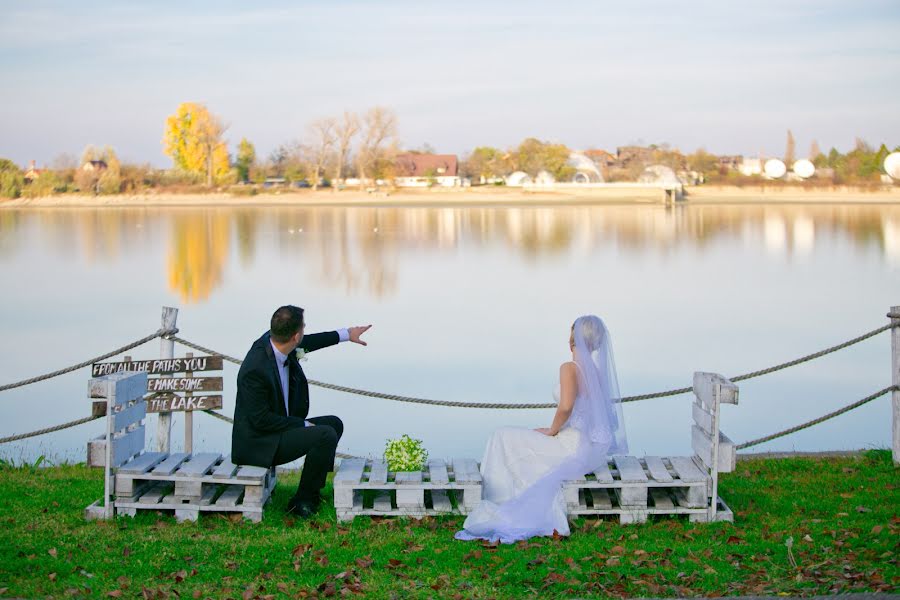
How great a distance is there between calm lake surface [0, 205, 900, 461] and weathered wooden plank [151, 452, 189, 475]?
13.2 feet

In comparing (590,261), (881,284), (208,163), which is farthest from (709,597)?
(208,163)

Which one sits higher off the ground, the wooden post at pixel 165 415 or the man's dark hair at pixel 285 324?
the man's dark hair at pixel 285 324

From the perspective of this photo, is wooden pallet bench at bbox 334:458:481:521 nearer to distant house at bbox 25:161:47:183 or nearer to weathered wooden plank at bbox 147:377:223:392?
weathered wooden plank at bbox 147:377:223:392

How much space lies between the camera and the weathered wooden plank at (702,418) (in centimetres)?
641

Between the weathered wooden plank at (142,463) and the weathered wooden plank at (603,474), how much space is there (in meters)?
2.84

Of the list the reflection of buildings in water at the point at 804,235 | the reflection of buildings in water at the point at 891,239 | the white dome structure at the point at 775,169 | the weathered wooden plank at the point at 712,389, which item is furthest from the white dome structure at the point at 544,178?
the weathered wooden plank at the point at 712,389

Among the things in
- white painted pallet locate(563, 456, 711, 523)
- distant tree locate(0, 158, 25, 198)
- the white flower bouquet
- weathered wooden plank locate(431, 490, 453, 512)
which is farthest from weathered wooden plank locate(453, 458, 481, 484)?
distant tree locate(0, 158, 25, 198)

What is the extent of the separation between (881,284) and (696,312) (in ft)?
26.0

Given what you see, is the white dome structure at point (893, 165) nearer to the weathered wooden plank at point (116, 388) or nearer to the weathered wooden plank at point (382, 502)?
the weathered wooden plank at point (382, 502)

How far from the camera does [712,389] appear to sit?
20.7ft

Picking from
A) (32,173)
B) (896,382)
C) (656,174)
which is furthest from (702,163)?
(896,382)

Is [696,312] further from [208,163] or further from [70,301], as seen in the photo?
[208,163]

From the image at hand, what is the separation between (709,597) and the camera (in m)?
4.79

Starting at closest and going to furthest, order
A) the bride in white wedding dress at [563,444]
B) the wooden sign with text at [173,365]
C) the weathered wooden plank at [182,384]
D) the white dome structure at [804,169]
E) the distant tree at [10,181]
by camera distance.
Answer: the bride in white wedding dress at [563,444]
the wooden sign with text at [173,365]
the weathered wooden plank at [182,384]
the distant tree at [10,181]
the white dome structure at [804,169]
